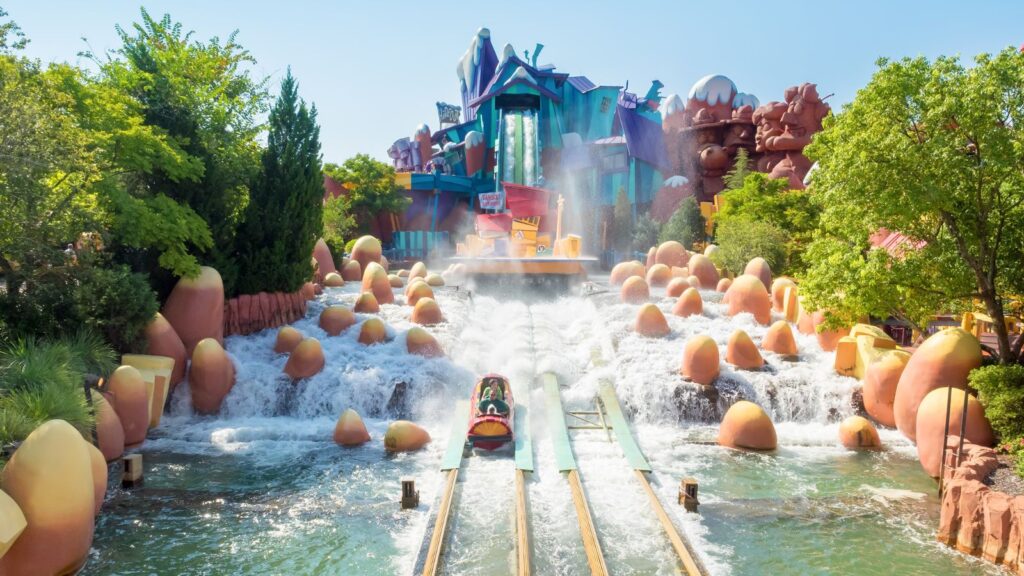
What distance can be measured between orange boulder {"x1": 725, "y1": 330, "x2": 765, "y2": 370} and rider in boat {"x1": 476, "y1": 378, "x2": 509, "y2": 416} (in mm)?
6176

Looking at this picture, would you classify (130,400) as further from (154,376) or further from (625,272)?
(625,272)

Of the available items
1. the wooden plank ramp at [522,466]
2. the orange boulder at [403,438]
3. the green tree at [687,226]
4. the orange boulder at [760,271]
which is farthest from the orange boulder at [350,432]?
the green tree at [687,226]

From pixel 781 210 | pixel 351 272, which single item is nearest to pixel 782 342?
pixel 781 210

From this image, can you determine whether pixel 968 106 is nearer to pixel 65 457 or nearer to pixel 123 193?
pixel 65 457

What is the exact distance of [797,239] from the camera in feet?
90.3

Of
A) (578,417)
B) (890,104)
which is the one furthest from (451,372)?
(890,104)

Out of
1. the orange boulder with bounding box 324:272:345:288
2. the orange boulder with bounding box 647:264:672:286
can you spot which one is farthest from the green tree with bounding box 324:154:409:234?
the orange boulder with bounding box 647:264:672:286

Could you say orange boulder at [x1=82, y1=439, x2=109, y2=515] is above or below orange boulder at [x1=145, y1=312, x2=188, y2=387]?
below

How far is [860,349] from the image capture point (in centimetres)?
1603

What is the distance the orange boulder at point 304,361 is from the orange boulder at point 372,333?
5.76 ft

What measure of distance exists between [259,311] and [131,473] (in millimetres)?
8678

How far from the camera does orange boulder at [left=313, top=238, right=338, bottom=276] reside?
27.2 meters

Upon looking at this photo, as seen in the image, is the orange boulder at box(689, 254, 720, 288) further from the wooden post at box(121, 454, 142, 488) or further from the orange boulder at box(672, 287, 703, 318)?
the wooden post at box(121, 454, 142, 488)

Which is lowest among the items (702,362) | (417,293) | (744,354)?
(702,362)
